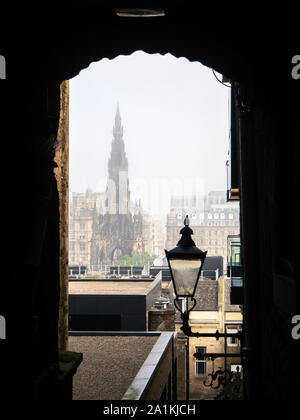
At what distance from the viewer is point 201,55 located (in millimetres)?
4285

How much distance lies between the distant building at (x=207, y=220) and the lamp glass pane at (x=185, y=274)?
114822mm

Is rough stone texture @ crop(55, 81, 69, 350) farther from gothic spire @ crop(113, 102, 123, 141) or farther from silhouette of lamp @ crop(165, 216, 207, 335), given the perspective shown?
gothic spire @ crop(113, 102, 123, 141)

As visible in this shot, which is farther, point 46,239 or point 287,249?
point 46,239

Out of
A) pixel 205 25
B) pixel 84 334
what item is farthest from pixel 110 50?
pixel 84 334

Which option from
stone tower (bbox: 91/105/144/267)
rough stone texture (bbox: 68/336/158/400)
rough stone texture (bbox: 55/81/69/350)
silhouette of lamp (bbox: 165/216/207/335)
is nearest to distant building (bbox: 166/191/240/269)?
stone tower (bbox: 91/105/144/267)

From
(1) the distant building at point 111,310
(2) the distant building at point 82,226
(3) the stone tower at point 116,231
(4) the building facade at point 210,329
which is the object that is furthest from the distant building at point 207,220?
(1) the distant building at point 111,310

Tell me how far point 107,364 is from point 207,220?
136 meters

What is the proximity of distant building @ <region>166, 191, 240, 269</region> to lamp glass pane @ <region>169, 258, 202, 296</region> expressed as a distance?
377 ft

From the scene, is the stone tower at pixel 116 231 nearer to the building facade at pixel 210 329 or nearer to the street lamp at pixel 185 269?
the building facade at pixel 210 329

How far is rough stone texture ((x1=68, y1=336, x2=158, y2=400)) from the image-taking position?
27.4 feet

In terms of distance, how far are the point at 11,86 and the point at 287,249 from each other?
2365 millimetres

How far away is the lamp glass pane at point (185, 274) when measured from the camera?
17.0 ft
